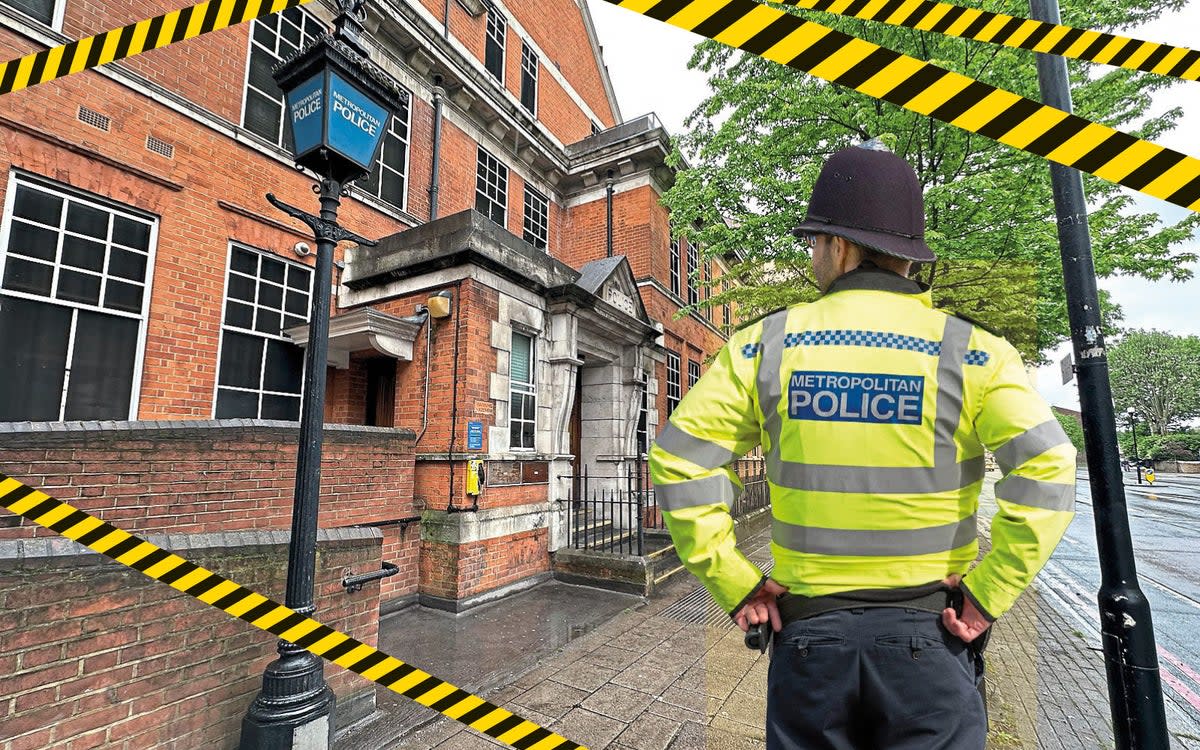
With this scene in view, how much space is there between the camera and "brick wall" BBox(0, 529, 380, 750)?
238cm

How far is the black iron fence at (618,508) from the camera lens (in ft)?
24.8

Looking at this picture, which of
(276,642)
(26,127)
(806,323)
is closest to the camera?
(806,323)

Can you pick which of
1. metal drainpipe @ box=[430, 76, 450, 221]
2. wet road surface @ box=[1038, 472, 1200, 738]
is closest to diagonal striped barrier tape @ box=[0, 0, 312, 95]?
wet road surface @ box=[1038, 472, 1200, 738]

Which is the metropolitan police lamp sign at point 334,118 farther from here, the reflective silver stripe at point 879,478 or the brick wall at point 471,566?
the brick wall at point 471,566

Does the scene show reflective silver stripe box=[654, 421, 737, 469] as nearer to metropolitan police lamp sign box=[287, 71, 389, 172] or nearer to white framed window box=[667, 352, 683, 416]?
metropolitan police lamp sign box=[287, 71, 389, 172]

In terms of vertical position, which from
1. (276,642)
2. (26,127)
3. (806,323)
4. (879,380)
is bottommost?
(276,642)

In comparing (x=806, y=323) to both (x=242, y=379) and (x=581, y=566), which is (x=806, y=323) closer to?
(x=581, y=566)

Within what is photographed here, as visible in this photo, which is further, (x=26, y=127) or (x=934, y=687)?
(x=26, y=127)

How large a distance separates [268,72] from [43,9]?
2.26 m

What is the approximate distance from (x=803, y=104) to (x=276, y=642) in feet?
24.5

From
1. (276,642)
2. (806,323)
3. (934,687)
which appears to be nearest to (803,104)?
(806,323)

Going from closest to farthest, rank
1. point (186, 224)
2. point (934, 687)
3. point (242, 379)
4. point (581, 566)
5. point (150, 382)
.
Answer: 1. point (934, 687)
2. point (150, 382)
3. point (186, 224)
4. point (242, 379)
5. point (581, 566)

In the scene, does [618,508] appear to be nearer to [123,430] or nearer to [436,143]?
[436,143]

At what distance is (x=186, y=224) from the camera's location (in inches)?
246
